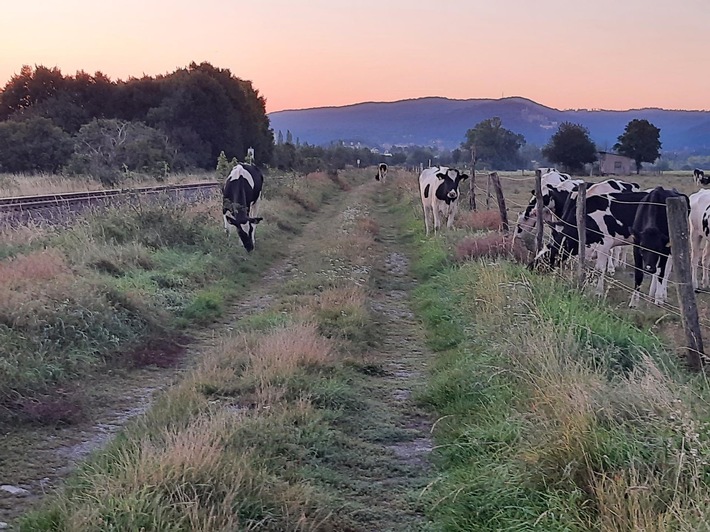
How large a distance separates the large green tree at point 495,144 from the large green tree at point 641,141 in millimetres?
37933

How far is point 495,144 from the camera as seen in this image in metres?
A: 115

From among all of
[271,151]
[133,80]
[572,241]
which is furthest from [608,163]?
[572,241]

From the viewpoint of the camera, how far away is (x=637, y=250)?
12.0m

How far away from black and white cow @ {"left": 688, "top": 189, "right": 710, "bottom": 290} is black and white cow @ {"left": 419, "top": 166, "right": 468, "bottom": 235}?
623 centimetres

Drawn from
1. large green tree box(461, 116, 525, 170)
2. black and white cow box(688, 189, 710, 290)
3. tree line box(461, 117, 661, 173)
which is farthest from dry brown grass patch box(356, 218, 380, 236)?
large green tree box(461, 116, 525, 170)

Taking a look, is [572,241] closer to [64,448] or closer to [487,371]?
[487,371]

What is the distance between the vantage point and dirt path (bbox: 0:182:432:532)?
451cm

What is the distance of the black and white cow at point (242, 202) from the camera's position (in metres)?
15.7

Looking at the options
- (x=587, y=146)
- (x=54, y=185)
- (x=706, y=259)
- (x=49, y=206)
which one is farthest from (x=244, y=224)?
(x=587, y=146)

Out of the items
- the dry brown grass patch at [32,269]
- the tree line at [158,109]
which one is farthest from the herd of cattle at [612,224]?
the tree line at [158,109]

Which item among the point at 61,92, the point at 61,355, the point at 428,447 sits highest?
the point at 61,92

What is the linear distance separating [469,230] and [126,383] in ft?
37.7

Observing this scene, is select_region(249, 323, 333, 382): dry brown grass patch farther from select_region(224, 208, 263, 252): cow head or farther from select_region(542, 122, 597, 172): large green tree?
select_region(542, 122, 597, 172): large green tree

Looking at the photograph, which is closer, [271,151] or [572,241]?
[572,241]
